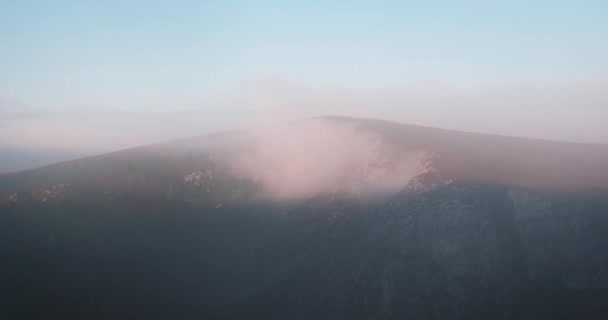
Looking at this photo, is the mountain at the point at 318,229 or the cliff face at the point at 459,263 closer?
the cliff face at the point at 459,263

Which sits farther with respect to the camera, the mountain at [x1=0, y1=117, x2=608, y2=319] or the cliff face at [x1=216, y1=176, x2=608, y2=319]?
the mountain at [x1=0, y1=117, x2=608, y2=319]

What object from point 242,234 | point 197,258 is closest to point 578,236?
point 242,234

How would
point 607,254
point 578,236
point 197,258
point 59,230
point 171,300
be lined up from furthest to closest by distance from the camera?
point 59,230 < point 197,258 < point 171,300 < point 578,236 < point 607,254

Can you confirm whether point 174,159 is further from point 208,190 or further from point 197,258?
point 197,258

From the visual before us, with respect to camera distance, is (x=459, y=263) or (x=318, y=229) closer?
(x=459, y=263)

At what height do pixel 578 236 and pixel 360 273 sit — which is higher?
pixel 578 236

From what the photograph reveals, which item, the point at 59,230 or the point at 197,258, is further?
the point at 59,230

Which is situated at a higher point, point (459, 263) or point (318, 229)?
point (318, 229)

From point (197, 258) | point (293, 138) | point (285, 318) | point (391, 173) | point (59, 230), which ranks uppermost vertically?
point (293, 138)
